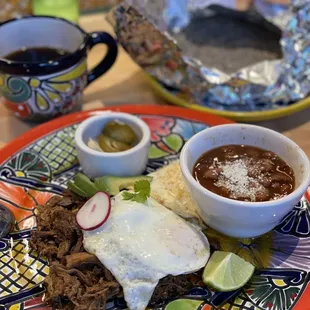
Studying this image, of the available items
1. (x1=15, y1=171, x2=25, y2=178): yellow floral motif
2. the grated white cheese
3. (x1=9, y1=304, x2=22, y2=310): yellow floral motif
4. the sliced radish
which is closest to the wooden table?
(x1=15, y1=171, x2=25, y2=178): yellow floral motif

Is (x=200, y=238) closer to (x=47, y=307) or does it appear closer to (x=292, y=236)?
(x=292, y=236)

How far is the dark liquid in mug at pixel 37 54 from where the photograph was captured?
1.85 meters

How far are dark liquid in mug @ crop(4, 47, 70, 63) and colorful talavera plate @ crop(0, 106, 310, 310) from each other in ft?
0.94

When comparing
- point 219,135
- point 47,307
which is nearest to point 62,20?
point 219,135

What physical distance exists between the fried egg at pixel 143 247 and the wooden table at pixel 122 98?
71cm

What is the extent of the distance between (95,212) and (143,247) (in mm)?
163

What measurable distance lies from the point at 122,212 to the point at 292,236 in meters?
0.48

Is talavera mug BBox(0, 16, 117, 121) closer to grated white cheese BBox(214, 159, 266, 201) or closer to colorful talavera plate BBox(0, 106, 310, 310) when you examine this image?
colorful talavera plate BBox(0, 106, 310, 310)

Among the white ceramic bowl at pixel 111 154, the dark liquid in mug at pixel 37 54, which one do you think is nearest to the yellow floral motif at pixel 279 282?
the white ceramic bowl at pixel 111 154

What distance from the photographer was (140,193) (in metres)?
1.30

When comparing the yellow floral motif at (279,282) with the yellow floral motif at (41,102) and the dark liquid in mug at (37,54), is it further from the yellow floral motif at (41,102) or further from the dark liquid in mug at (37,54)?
the dark liquid in mug at (37,54)

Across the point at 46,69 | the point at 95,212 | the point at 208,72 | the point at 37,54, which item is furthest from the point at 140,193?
the point at 37,54

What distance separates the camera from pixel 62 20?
190 centimetres

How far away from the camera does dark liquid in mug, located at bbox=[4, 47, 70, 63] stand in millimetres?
1852
